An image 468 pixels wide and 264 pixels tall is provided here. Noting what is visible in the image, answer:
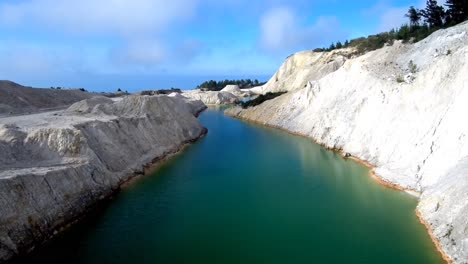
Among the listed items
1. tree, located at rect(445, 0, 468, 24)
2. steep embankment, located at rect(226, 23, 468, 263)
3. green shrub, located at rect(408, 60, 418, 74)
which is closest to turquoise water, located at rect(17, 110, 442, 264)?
steep embankment, located at rect(226, 23, 468, 263)

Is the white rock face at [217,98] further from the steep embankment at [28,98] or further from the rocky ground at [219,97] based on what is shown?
the steep embankment at [28,98]

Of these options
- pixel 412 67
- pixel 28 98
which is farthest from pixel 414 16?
pixel 28 98

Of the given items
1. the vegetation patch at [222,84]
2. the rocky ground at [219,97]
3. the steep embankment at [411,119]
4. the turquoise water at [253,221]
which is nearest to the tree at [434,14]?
the steep embankment at [411,119]

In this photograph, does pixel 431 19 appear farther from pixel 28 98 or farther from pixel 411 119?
pixel 28 98

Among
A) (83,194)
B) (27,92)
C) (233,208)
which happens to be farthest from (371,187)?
(27,92)

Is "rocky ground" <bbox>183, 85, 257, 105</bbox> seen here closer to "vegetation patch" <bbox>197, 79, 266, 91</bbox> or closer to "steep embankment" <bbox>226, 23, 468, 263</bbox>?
"vegetation patch" <bbox>197, 79, 266, 91</bbox>

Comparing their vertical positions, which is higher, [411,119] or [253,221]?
[411,119]

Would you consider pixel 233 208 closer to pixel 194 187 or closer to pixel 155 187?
pixel 194 187
